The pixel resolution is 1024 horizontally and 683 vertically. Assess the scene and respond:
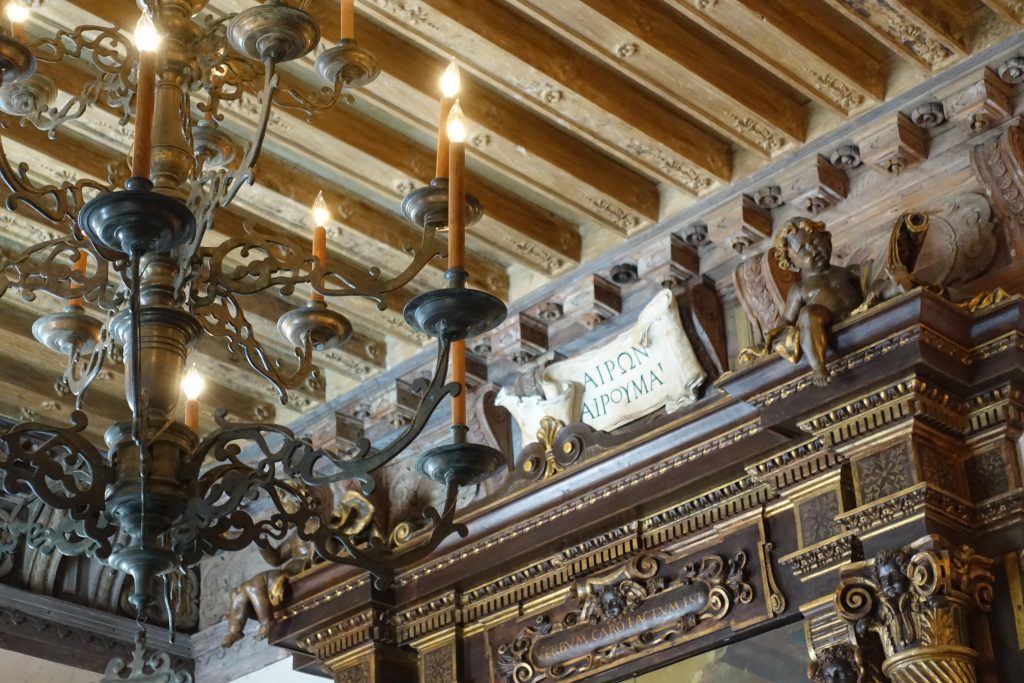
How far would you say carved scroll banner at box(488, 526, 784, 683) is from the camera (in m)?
4.99

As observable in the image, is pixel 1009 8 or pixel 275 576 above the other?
pixel 1009 8

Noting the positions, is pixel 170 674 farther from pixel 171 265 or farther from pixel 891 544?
pixel 891 544

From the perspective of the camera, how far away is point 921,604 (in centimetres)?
426

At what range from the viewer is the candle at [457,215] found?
3086 millimetres

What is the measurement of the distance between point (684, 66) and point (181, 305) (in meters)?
2.06

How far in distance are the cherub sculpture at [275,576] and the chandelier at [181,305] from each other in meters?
2.39

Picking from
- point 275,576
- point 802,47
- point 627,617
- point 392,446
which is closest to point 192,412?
point 392,446

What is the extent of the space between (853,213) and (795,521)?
3.55 feet

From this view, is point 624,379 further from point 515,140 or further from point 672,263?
point 515,140

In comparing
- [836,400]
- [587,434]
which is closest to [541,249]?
[587,434]

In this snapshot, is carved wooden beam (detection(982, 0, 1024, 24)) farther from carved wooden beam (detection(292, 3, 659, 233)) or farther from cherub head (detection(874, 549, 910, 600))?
cherub head (detection(874, 549, 910, 600))

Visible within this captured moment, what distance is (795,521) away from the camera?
4836mm

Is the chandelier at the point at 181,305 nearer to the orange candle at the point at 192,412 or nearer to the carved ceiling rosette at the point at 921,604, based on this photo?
the orange candle at the point at 192,412

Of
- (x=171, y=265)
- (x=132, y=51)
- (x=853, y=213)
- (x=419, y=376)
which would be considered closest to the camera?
(x=171, y=265)
